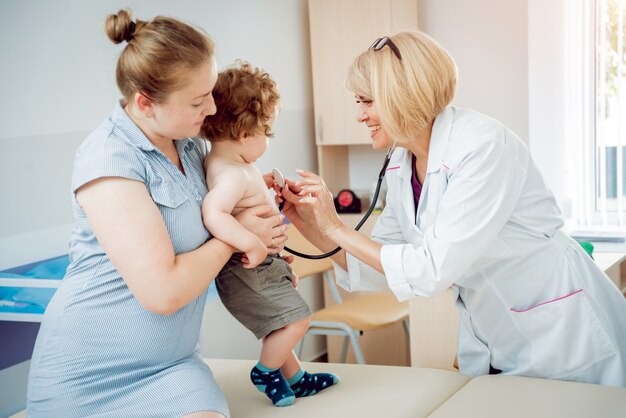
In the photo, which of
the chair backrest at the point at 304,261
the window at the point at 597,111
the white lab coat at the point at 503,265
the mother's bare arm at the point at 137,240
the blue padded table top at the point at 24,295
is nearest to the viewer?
Result: the mother's bare arm at the point at 137,240

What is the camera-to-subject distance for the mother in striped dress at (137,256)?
4.39 ft

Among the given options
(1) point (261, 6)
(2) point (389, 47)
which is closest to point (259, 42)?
(1) point (261, 6)

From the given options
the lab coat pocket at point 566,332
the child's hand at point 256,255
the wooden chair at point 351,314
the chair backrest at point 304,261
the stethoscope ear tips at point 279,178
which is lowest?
the wooden chair at point 351,314

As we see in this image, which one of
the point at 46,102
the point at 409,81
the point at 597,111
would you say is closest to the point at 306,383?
the point at 409,81

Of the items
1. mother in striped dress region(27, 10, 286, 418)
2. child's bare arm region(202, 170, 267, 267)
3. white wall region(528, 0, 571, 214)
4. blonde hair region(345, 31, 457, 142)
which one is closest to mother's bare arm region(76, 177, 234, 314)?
mother in striped dress region(27, 10, 286, 418)

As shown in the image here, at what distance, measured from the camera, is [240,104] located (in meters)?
1.65

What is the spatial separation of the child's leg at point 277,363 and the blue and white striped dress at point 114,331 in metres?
0.24

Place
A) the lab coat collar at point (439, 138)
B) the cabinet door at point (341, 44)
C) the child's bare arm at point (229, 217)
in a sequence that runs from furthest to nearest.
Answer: the cabinet door at point (341, 44) < the lab coat collar at point (439, 138) < the child's bare arm at point (229, 217)

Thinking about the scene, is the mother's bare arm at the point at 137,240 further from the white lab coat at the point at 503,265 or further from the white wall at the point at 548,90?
the white wall at the point at 548,90

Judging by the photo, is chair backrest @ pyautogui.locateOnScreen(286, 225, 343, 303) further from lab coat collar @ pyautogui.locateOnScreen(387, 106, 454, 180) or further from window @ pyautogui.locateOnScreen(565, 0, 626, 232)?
lab coat collar @ pyautogui.locateOnScreen(387, 106, 454, 180)

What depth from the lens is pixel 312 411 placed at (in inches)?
65.5

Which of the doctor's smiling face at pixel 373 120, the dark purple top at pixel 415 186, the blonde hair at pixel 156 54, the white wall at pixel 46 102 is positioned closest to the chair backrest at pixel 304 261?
the white wall at pixel 46 102

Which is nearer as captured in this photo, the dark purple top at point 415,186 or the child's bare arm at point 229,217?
the child's bare arm at point 229,217

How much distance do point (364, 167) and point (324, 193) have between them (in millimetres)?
2315
